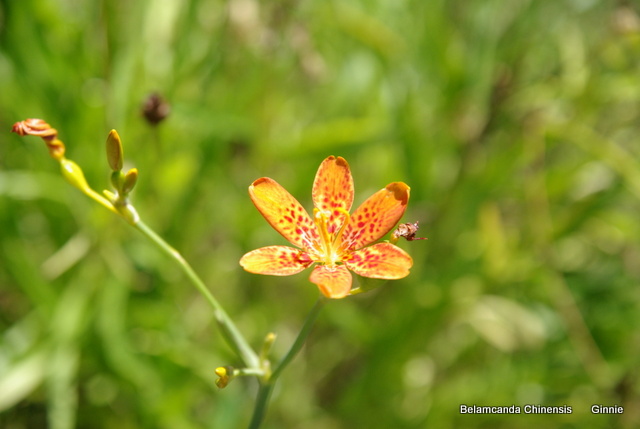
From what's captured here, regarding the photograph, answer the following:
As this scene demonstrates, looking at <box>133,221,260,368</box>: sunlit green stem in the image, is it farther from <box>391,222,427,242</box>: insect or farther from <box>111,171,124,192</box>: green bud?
<box>391,222,427,242</box>: insect

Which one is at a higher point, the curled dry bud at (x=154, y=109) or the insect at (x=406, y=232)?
the curled dry bud at (x=154, y=109)

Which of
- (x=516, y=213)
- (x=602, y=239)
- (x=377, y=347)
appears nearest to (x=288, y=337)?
(x=377, y=347)

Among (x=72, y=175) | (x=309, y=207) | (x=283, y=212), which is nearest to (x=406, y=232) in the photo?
(x=283, y=212)

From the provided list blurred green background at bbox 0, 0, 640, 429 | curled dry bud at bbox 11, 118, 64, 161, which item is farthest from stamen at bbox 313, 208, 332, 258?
blurred green background at bbox 0, 0, 640, 429

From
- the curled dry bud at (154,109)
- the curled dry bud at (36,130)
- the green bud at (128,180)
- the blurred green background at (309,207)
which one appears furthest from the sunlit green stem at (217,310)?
the blurred green background at (309,207)

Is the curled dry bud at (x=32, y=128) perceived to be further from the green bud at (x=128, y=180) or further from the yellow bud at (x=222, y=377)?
the yellow bud at (x=222, y=377)

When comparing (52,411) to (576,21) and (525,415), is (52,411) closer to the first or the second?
(525,415)
